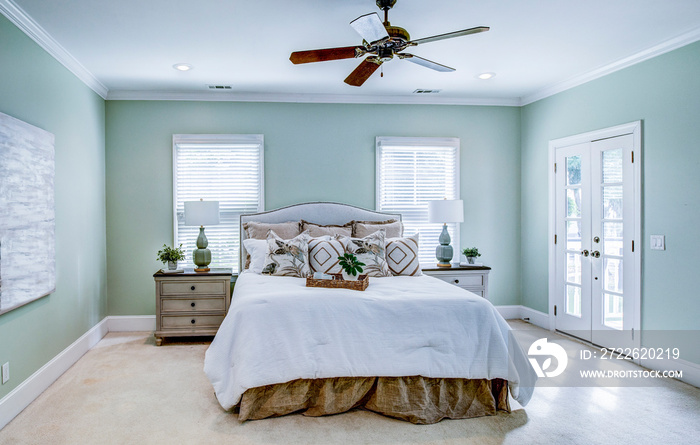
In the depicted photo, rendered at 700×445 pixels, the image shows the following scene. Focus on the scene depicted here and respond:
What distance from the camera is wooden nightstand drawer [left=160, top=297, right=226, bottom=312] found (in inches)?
168

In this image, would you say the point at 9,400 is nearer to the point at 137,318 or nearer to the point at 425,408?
the point at 137,318

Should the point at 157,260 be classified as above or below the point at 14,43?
below

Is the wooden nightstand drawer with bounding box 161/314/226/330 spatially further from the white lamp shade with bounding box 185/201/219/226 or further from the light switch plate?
the light switch plate

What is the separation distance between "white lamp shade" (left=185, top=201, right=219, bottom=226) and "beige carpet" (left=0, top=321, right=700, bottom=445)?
5.23 ft

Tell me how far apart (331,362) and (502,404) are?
3.77 feet

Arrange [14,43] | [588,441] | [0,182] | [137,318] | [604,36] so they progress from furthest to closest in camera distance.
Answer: [137,318] < [604,36] < [14,43] < [0,182] < [588,441]

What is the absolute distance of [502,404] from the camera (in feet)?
9.07

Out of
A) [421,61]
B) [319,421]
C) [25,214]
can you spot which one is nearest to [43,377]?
[25,214]

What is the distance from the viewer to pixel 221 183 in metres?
4.85

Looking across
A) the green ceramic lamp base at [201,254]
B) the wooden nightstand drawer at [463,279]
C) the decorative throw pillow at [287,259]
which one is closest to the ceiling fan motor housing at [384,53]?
the decorative throw pillow at [287,259]

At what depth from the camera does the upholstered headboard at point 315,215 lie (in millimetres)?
4715

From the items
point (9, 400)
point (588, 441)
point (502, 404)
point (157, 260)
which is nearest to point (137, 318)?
point (157, 260)

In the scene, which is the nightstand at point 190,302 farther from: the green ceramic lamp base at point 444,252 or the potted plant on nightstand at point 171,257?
the green ceramic lamp base at point 444,252

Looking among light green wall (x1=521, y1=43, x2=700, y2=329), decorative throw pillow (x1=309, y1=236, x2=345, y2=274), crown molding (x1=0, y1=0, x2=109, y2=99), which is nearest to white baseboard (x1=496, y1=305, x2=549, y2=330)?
light green wall (x1=521, y1=43, x2=700, y2=329)
